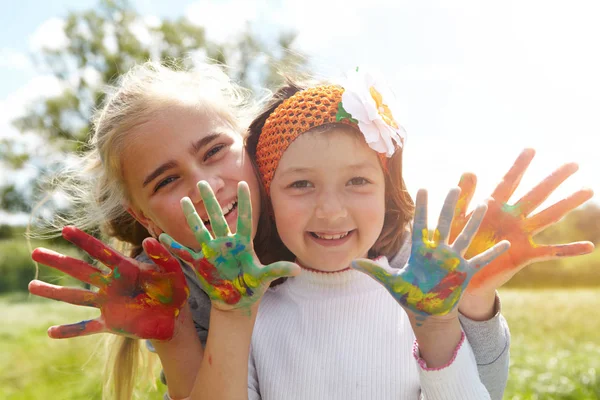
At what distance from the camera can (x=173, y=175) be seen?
2.27 metres

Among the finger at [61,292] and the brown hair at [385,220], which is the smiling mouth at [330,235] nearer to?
the brown hair at [385,220]

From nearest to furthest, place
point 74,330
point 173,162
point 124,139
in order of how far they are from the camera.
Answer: point 74,330 < point 173,162 < point 124,139

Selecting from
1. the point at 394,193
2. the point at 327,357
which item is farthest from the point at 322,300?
the point at 394,193

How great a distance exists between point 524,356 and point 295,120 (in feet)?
11.8

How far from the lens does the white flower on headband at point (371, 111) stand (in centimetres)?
207

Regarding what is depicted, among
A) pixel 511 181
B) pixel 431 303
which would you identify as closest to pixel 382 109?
pixel 511 181

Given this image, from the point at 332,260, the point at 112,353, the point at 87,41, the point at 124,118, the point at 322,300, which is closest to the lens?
the point at 332,260

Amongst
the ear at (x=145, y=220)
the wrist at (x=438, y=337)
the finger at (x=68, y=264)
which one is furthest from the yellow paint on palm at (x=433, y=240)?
the ear at (x=145, y=220)

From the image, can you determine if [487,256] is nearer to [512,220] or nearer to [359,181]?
[512,220]

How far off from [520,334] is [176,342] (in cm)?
457

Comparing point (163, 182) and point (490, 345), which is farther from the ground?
point (163, 182)

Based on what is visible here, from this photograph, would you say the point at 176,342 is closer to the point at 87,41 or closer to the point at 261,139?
the point at 261,139

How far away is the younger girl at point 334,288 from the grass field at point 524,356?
1.48 metres

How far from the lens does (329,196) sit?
1.98 metres
